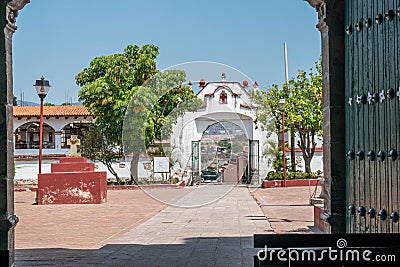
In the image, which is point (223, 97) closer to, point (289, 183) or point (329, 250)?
point (289, 183)

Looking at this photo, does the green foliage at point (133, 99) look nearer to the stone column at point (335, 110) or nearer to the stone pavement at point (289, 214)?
the stone pavement at point (289, 214)

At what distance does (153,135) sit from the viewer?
25469 mm

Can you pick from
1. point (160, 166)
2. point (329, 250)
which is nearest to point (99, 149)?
point (160, 166)

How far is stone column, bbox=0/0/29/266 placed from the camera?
4992 mm

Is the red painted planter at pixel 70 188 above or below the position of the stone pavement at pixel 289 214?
above

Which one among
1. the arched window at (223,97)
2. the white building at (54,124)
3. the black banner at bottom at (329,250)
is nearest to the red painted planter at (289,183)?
the arched window at (223,97)

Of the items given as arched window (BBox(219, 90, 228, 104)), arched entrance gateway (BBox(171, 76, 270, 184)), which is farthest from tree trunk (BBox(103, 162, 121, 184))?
arched window (BBox(219, 90, 228, 104))

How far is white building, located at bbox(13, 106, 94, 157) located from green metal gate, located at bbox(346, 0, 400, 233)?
3123cm

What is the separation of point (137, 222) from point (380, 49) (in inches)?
347

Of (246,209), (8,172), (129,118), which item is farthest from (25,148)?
(8,172)

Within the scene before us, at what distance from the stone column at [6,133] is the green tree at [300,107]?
21431mm

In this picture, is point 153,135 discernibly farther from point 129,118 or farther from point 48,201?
point 48,201

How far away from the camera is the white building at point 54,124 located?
35781mm

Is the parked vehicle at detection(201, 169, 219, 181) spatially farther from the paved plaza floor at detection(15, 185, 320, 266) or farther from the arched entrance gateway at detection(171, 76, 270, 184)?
the paved plaza floor at detection(15, 185, 320, 266)
